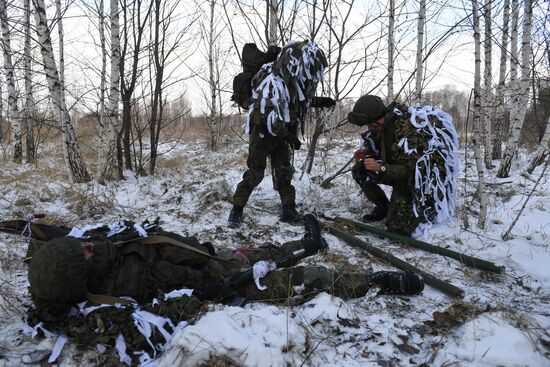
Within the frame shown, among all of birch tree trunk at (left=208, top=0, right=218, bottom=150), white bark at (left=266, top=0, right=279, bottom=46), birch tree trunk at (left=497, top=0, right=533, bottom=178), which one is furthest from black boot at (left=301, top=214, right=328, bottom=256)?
birch tree trunk at (left=208, top=0, right=218, bottom=150)

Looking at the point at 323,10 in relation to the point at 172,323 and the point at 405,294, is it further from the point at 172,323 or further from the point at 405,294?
the point at 172,323

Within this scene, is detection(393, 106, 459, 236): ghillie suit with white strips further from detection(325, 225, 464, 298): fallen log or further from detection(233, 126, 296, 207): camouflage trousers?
detection(233, 126, 296, 207): camouflage trousers

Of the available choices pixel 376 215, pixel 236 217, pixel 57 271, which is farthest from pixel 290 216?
pixel 57 271

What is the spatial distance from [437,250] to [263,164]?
1783 millimetres

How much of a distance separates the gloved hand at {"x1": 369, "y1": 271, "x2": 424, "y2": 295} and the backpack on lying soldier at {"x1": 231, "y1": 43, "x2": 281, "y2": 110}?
2202 mm

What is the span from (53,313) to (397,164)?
2.84 m

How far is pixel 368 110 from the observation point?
346 centimetres

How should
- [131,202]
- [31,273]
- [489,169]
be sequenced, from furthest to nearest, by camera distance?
[489,169] → [131,202] → [31,273]

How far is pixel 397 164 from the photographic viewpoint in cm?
339

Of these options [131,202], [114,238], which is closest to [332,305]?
[114,238]

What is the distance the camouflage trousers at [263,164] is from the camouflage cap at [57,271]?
1956 mm

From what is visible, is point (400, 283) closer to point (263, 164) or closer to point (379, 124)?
point (379, 124)

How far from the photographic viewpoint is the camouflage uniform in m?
3.35

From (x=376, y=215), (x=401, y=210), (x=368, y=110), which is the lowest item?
(x=376, y=215)
